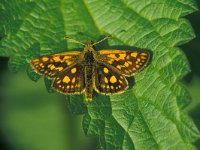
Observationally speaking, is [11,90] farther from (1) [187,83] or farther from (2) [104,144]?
(2) [104,144]

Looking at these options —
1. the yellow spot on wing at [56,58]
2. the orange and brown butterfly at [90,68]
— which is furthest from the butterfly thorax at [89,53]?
the yellow spot on wing at [56,58]

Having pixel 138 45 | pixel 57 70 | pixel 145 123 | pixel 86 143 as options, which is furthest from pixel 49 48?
pixel 86 143

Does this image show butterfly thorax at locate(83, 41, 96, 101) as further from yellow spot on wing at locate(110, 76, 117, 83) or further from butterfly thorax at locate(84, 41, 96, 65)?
yellow spot on wing at locate(110, 76, 117, 83)

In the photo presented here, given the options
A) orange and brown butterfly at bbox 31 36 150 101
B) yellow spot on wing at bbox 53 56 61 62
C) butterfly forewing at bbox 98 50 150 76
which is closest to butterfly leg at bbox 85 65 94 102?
orange and brown butterfly at bbox 31 36 150 101

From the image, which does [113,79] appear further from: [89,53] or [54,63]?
[54,63]

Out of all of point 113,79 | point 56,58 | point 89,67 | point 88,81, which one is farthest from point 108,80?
point 56,58
